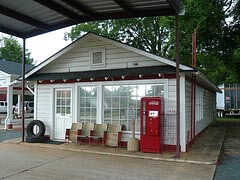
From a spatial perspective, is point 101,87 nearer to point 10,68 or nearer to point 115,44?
point 115,44

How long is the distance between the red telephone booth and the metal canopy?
267 cm

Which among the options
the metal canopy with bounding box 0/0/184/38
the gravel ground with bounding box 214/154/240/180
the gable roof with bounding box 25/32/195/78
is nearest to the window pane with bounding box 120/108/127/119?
the gable roof with bounding box 25/32/195/78

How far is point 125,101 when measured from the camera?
9.51 meters

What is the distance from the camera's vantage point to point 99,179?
579 cm

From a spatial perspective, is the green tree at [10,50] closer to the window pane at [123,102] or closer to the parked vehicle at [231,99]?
the parked vehicle at [231,99]

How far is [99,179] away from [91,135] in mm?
3840

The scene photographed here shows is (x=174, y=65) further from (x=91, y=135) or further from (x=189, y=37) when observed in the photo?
(x=189, y=37)

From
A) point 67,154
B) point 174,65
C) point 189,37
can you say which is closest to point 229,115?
point 189,37

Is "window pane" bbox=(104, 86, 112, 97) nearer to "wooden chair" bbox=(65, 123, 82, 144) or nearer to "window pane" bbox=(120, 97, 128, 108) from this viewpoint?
"window pane" bbox=(120, 97, 128, 108)

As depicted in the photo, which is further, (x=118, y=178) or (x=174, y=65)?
(x=174, y=65)

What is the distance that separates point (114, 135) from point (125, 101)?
127cm

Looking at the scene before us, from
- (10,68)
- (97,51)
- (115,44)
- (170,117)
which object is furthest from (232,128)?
(10,68)

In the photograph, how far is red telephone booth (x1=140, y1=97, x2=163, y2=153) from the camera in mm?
8289

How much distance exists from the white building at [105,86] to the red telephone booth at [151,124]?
1.60 feet
